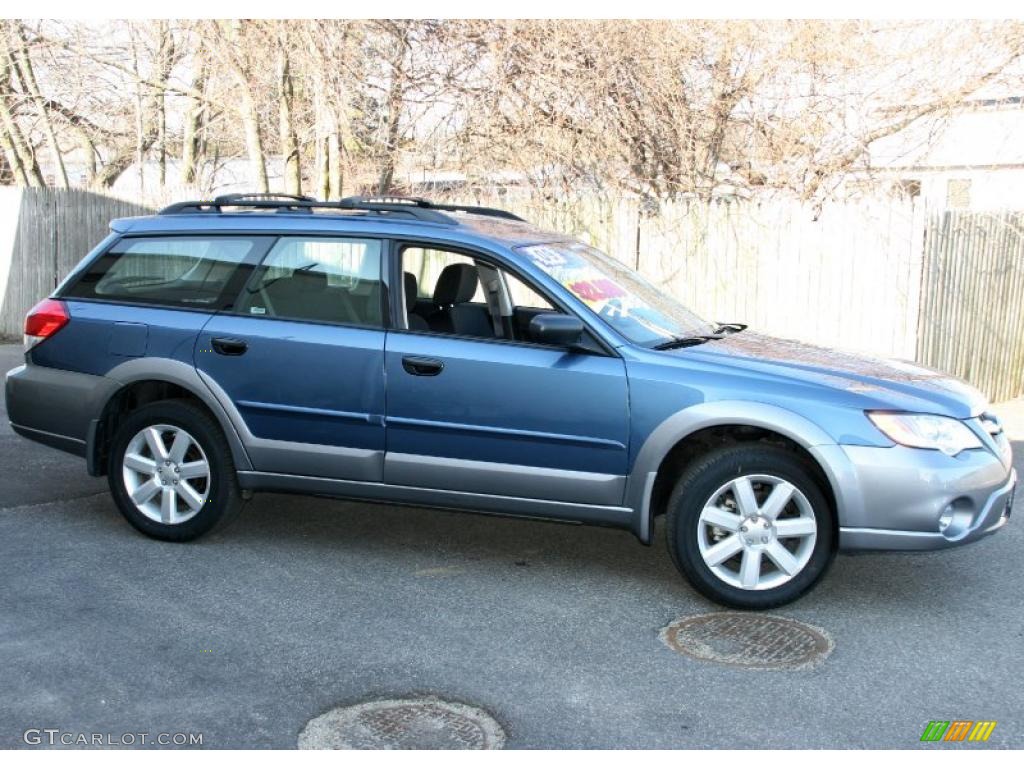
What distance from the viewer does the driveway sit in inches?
163

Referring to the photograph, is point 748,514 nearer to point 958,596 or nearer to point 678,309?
point 958,596

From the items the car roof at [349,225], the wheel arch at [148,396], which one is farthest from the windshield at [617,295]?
the wheel arch at [148,396]

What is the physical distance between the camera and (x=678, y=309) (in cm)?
651

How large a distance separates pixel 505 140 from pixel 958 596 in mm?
8480

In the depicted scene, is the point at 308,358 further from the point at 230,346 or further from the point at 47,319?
the point at 47,319

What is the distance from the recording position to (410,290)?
238 inches

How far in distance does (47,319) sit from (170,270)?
77cm

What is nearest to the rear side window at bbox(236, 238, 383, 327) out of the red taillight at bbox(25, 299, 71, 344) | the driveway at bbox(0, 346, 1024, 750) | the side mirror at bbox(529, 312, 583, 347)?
the side mirror at bbox(529, 312, 583, 347)

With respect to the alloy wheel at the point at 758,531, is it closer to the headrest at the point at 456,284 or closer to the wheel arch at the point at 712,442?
the wheel arch at the point at 712,442

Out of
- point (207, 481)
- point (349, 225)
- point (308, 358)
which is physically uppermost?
point (349, 225)

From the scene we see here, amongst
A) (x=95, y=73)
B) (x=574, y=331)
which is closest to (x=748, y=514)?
(x=574, y=331)

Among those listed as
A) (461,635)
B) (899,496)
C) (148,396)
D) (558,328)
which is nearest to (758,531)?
(899,496)

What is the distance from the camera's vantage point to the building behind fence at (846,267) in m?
10.9

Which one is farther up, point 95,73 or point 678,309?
point 95,73
